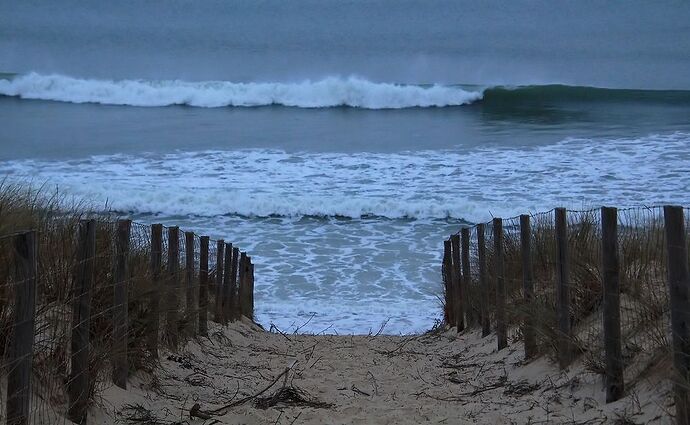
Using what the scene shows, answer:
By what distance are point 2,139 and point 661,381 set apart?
120 ft

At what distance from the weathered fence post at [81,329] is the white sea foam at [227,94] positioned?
129 feet

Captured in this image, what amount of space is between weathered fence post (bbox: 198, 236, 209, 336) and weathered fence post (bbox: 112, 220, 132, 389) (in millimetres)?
2752

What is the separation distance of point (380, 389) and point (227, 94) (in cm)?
3970

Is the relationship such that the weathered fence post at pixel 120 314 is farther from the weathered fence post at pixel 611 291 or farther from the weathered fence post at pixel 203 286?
the weathered fence post at pixel 611 291

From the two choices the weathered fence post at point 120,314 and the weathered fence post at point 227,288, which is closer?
the weathered fence post at point 120,314

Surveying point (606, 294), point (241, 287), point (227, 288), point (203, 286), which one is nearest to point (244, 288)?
point (241, 287)

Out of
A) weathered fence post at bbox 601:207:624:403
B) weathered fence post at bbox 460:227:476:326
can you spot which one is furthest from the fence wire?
weathered fence post at bbox 460:227:476:326

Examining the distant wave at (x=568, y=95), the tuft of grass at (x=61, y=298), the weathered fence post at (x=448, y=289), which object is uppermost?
the distant wave at (x=568, y=95)

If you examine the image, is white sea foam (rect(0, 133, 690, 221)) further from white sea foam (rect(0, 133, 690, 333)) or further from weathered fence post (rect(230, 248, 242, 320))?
weathered fence post (rect(230, 248, 242, 320))

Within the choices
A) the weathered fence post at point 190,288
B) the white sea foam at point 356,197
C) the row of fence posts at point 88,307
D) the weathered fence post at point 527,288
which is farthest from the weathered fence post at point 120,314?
the white sea foam at point 356,197

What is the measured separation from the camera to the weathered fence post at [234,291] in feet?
38.4

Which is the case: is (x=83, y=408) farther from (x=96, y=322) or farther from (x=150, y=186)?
(x=150, y=186)

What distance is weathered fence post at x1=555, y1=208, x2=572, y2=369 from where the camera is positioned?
20.0ft

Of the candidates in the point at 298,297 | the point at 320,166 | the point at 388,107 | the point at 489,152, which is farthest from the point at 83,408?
the point at 388,107
